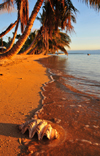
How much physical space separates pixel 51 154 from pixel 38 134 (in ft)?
1.03

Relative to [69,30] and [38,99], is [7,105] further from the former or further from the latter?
[69,30]

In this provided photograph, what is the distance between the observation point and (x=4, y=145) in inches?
63.0

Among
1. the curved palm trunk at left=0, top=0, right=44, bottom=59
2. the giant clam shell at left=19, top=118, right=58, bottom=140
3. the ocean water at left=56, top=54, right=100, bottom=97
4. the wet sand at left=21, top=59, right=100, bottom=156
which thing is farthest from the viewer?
the curved palm trunk at left=0, top=0, right=44, bottom=59

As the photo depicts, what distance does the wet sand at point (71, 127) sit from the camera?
156cm

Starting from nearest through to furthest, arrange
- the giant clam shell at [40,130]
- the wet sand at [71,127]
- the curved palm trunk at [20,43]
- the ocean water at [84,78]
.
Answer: the wet sand at [71,127]
the giant clam shell at [40,130]
the ocean water at [84,78]
the curved palm trunk at [20,43]

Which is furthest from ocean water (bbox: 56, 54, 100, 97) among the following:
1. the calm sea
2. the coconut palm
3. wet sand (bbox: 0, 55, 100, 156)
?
the coconut palm

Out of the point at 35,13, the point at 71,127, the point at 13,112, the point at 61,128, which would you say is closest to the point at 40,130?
the point at 61,128

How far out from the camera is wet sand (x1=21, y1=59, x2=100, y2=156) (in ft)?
5.13

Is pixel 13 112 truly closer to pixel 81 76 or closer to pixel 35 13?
pixel 81 76

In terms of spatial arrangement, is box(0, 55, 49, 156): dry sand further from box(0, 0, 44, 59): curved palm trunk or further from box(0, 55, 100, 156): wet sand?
box(0, 0, 44, 59): curved palm trunk

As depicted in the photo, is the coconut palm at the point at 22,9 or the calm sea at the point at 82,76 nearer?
the calm sea at the point at 82,76

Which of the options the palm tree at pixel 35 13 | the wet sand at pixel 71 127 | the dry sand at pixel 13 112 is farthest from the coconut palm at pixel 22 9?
the wet sand at pixel 71 127

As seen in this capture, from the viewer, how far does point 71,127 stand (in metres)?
2.06

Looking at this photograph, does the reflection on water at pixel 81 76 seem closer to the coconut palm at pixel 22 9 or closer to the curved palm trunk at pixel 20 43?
the curved palm trunk at pixel 20 43
